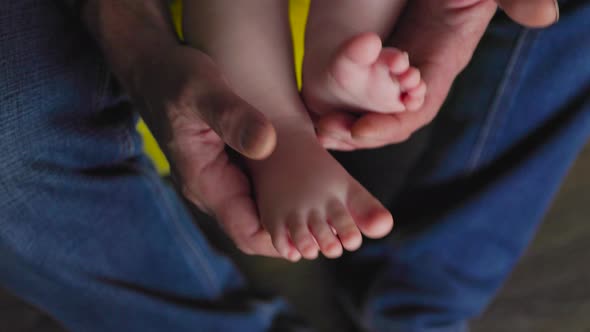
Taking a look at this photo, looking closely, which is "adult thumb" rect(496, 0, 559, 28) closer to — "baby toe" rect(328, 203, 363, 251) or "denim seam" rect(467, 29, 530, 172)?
"baby toe" rect(328, 203, 363, 251)

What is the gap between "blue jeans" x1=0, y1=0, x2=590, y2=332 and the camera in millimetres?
624

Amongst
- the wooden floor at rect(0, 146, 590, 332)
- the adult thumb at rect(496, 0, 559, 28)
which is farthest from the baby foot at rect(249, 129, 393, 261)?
the wooden floor at rect(0, 146, 590, 332)

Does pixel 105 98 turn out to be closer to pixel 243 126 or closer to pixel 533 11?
pixel 243 126

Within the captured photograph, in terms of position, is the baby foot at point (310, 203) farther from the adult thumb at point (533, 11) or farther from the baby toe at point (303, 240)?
the adult thumb at point (533, 11)

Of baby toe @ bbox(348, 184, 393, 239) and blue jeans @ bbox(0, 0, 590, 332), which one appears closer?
baby toe @ bbox(348, 184, 393, 239)

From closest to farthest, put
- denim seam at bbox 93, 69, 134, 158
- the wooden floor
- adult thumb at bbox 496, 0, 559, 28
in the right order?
Result: adult thumb at bbox 496, 0, 559, 28
denim seam at bbox 93, 69, 134, 158
the wooden floor

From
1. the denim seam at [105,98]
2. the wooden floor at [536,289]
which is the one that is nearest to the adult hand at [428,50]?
the denim seam at [105,98]

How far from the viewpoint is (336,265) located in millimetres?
1046

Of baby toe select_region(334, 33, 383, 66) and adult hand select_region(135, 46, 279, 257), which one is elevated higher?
baby toe select_region(334, 33, 383, 66)

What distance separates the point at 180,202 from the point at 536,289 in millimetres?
581

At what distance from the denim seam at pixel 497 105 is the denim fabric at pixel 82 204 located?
39 centimetres

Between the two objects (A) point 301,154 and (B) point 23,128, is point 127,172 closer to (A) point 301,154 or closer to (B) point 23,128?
(B) point 23,128

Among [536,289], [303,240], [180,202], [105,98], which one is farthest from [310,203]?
[536,289]

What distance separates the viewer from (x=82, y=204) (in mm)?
683
